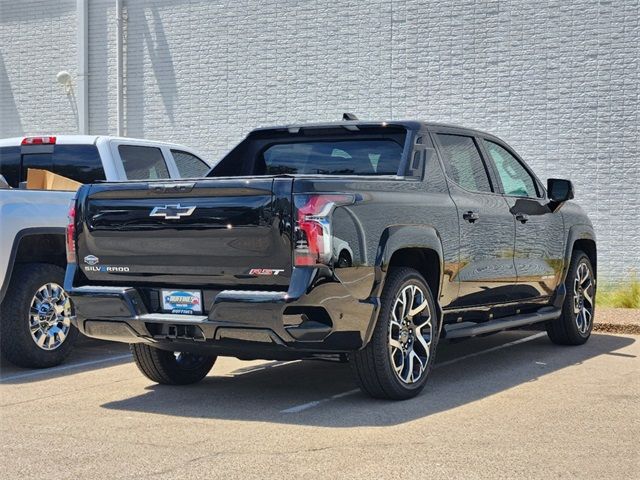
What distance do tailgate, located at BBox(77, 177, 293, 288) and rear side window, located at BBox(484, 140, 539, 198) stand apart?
3.16m

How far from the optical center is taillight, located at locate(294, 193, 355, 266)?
6473 millimetres

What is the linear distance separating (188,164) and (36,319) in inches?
123

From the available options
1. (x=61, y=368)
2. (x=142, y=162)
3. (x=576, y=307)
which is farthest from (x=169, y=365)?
(x=576, y=307)

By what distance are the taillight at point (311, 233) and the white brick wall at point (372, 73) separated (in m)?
9.51

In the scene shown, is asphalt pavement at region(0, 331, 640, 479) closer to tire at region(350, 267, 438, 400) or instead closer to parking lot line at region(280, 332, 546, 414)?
parking lot line at region(280, 332, 546, 414)

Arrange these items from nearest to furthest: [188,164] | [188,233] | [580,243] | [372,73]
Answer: [188,233] → [580,243] → [188,164] → [372,73]

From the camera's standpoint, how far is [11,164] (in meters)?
10.7

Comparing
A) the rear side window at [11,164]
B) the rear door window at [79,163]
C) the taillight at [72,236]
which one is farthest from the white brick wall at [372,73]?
the taillight at [72,236]

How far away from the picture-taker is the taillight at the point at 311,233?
21.2 feet

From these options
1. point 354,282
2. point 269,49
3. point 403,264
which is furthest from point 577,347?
point 269,49

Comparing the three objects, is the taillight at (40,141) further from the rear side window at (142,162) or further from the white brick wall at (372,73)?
the white brick wall at (372,73)

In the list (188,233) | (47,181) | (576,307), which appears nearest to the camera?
(188,233)

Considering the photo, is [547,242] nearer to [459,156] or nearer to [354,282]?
[459,156]

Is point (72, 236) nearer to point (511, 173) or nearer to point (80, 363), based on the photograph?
point (80, 363)
